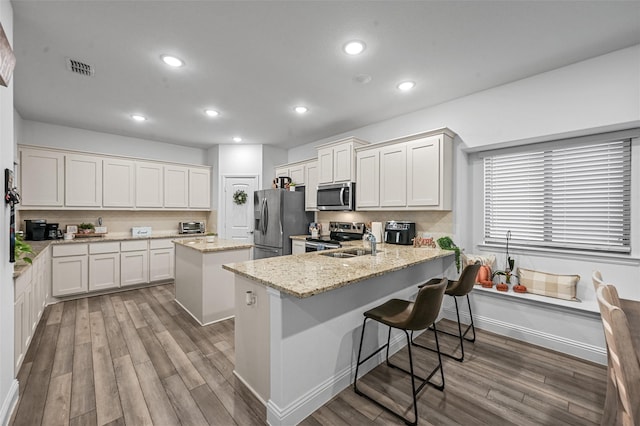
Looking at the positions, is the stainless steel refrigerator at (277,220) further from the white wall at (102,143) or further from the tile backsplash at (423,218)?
the white wall at (102,143)

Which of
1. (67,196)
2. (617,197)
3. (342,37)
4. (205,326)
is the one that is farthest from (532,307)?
(67,196)

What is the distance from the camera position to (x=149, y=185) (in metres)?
4.99

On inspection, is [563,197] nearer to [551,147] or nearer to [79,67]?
[551,147]

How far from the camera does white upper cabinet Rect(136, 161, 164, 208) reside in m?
4.88

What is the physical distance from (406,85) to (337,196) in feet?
5.92

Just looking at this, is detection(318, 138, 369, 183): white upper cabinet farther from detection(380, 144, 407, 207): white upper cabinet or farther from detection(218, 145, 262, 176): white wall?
detection(218, 145, 262, 176): white wall

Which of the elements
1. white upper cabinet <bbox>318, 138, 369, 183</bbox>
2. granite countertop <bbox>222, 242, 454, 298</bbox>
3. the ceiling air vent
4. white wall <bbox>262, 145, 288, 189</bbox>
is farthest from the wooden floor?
white wall <bbox>262, 145, 288, 189</bbox>

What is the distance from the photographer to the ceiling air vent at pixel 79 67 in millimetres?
2572

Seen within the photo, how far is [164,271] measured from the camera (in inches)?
194

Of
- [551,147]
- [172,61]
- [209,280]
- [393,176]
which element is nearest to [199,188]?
[209,280]

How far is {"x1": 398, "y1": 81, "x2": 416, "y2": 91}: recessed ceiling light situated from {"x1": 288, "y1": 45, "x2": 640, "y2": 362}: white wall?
0.67 metres

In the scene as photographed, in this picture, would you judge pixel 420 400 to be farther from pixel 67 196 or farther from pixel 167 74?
pixel 67 196

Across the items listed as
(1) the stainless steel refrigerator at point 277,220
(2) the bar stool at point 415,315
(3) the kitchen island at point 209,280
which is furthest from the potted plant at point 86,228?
(2) the bar stool at point 415,315

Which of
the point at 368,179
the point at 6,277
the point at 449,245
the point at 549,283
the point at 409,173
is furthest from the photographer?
the point at 368,179
